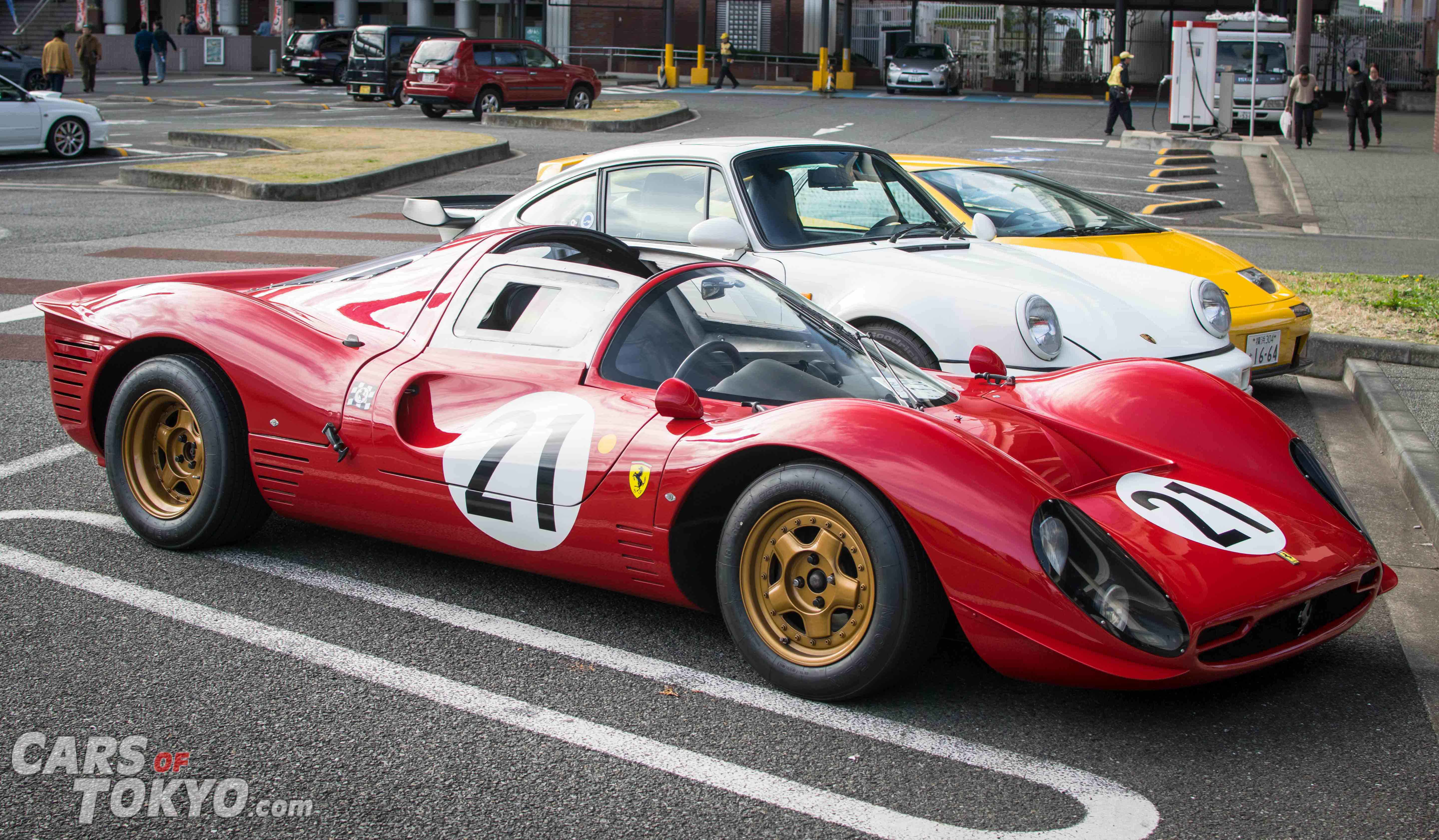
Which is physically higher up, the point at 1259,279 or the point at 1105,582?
the point at 1259,279

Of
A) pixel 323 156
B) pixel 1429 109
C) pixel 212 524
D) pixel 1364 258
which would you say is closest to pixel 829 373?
pixel 212 524

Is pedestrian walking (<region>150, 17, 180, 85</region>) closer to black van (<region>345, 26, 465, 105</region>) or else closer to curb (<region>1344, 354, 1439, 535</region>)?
black van (<region>345, 26, 465, 105</region>)

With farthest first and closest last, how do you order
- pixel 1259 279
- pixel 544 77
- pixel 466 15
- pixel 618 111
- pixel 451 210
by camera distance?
pixel 466 15 < pixel 544 77 < pixel 618 111 < pixel 451 210 < pixel 1259 279

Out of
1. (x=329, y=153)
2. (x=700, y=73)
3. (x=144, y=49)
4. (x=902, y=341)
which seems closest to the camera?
(x=902, y=341)

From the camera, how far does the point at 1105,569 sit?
2984mm

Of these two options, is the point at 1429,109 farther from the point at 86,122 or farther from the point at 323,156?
the point at 86,122

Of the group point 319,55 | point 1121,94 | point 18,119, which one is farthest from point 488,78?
point 319,55

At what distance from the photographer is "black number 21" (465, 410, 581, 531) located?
11.7ft

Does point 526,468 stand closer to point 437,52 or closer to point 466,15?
point 437,52

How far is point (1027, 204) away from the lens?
25.0ft

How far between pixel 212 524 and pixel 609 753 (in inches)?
75.5

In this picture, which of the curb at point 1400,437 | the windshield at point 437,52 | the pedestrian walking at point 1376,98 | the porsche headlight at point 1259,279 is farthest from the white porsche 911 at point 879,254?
the windshield at point 437,52

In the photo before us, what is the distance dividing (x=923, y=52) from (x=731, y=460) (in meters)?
35.3

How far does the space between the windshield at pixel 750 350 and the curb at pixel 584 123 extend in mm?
19613
